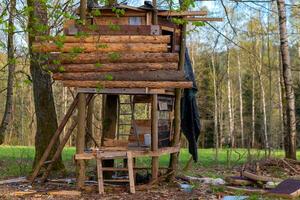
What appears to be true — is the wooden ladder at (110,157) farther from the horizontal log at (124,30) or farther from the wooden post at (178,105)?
the horizontal log at (124,30)

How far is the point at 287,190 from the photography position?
9.88 m

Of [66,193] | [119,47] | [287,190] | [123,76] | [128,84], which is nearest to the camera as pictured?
[287,190]

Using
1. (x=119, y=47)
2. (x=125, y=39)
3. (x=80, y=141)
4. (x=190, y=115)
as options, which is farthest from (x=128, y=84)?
(x=190, y=115)

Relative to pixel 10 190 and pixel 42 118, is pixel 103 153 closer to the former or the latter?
pixel 10 190

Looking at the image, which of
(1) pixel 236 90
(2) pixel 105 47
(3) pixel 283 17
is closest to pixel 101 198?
(2) pixel 105 47

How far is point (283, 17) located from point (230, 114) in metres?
25.4

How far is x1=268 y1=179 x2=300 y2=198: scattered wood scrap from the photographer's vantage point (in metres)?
9.63

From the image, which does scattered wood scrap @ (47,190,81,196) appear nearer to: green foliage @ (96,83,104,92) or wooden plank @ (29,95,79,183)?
wooden plank @ (29,95,79,183)

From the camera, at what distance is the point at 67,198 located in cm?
981

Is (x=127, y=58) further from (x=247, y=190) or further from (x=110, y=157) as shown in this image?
(x=247, y=190)

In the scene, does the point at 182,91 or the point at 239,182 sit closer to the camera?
the point at 239,182

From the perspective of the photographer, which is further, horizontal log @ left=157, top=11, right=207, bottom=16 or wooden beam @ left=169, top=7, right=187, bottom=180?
wooden beam @ left=169, top=7, right=187, bottom=180

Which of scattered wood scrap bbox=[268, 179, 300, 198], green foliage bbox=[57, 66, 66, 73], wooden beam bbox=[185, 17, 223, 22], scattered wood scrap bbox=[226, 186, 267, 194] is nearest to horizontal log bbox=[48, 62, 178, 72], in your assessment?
green foliage bbox=[57, 66, 66, 73]

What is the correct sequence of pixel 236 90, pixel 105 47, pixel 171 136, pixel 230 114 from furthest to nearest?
1. pixel 236 90
2. pixel 230 114
3. pixel 171 136
4. pixel 105 47
